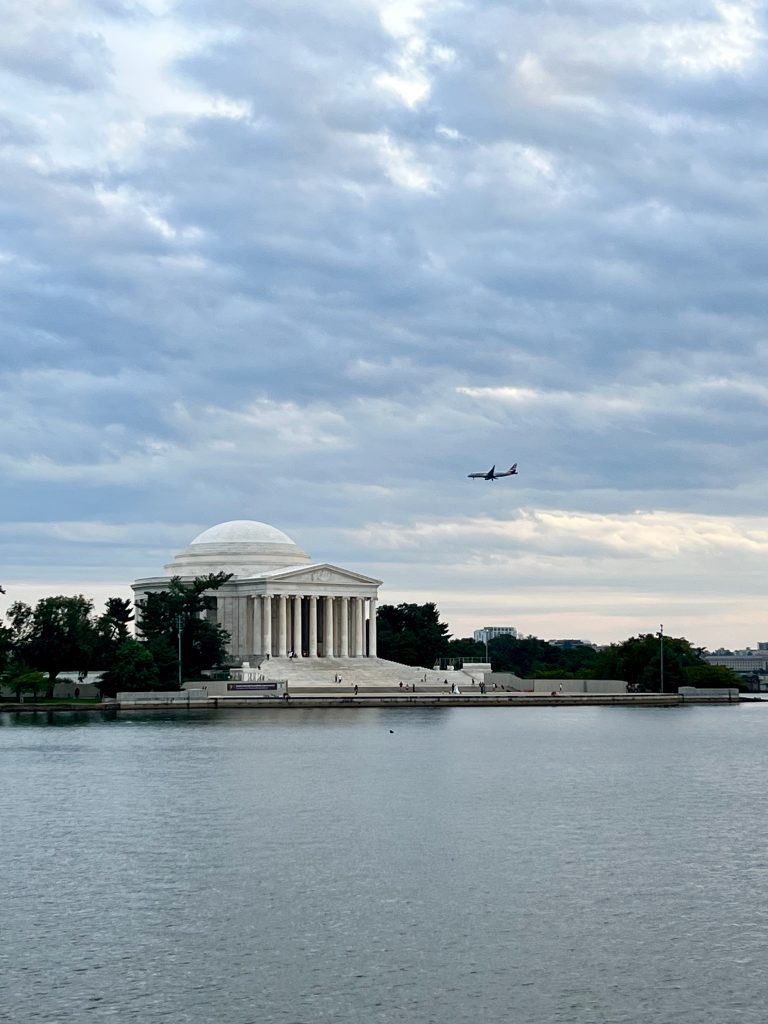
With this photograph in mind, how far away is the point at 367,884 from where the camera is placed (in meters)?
36.6

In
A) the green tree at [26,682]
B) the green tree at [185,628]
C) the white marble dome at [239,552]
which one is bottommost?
the green tree at [26,682]

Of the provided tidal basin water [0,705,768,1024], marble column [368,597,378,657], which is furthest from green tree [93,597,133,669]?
tidal basin water [0,705,768,1024]

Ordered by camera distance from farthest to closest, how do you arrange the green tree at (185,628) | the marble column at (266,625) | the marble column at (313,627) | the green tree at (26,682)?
the marble column at (313,627) → the marble column at (266,625) → the green tree at (185,628) → the green tree at (26,682)

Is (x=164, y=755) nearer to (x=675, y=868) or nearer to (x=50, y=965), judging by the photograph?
(x=675, y=868)

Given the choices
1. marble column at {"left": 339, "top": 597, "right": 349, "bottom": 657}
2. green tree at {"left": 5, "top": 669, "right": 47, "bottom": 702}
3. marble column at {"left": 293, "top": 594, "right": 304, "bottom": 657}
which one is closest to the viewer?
green tree at {"left": 5, "top": 669, "right": 47, "bottom": 702}

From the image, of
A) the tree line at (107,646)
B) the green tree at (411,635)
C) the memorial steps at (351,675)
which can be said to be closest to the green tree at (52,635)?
the tree line at (107,646)

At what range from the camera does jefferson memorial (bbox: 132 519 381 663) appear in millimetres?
152000

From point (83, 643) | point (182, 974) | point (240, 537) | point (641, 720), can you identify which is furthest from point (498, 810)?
point (240, 537)

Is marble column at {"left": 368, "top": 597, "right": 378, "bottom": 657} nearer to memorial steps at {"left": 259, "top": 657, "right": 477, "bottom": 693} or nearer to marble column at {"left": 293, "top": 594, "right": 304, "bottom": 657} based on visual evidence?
marble column at {"left": 293, "top": 594, "right": 304, "bottom": 657}

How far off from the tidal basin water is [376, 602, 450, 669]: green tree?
292 feet

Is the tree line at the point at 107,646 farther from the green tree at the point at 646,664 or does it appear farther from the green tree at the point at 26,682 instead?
the green tree at the point at 646,664

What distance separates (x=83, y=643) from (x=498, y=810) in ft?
282

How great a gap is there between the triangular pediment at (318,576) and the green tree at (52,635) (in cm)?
2306

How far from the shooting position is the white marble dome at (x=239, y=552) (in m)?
161
